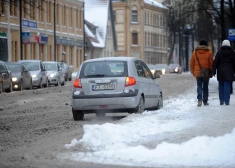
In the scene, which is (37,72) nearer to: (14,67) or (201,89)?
(14,67)

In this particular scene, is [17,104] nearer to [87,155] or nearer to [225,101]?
[225,101]

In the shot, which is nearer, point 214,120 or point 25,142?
point 25,142

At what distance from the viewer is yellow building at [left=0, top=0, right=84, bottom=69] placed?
66.0 metres

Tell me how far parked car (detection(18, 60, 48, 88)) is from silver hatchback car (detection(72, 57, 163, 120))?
27.2 meters

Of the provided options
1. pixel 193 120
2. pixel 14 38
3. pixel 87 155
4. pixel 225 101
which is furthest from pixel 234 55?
pixel 14 38

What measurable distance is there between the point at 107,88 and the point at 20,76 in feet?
79.7

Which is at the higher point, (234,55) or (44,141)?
(234,55)

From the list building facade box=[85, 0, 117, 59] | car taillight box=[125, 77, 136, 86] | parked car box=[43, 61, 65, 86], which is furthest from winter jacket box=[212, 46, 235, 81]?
building facade box=[85, 0, 117, 59]

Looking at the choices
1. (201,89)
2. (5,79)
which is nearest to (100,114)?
(201,89)

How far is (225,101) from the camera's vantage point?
2266 centimetres

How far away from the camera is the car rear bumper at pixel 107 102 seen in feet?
63.5

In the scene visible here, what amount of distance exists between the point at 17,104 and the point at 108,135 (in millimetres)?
15666

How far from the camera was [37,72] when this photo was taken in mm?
47375

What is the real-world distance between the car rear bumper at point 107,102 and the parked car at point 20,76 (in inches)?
936
